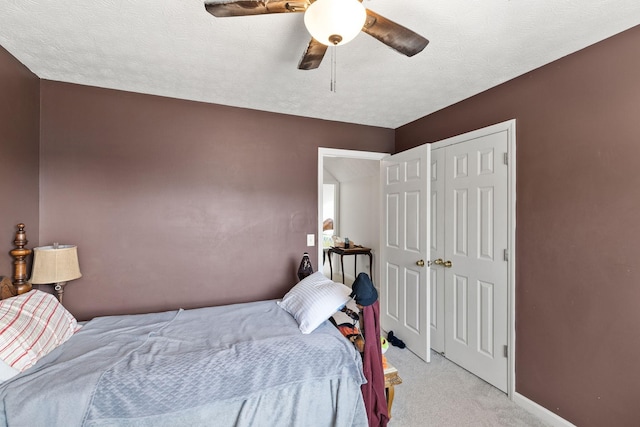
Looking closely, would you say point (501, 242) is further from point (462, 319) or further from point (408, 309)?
point (408, 309)

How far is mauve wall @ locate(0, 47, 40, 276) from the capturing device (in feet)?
6.22

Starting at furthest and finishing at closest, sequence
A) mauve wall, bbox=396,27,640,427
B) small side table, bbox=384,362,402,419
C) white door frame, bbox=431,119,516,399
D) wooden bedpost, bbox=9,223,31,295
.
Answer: white door frame, bbox=431,119,516,399, wooden bedpost, bbox=9,223,31,295, small side table, bbox=384,362,402,419, mauve wall, bbox=396,27,640,427

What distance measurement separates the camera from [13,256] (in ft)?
6.57

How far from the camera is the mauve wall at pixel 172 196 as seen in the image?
93.5 inches

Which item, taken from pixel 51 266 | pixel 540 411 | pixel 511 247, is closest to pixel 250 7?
pixel 51 266

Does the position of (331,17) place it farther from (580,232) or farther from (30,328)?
(30,328)

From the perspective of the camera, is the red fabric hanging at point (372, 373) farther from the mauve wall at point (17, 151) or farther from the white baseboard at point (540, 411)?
the mauve wall at point (17, 151)

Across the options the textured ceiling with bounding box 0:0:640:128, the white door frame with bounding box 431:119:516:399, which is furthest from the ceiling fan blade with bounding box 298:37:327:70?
the white door frame with bounding box 431:119:516:399

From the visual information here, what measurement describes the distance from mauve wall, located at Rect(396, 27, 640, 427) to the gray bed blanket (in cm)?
138

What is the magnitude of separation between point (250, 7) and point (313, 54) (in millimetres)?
391

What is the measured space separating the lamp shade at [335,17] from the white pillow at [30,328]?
6.39 ft

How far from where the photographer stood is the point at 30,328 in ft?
5.04

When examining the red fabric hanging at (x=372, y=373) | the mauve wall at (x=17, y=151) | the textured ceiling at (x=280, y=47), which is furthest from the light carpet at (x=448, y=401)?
the mauve wall at (x=17, y=151)

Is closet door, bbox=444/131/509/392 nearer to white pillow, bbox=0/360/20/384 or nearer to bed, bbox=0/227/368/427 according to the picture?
bed, bbox=0/227/368/427
